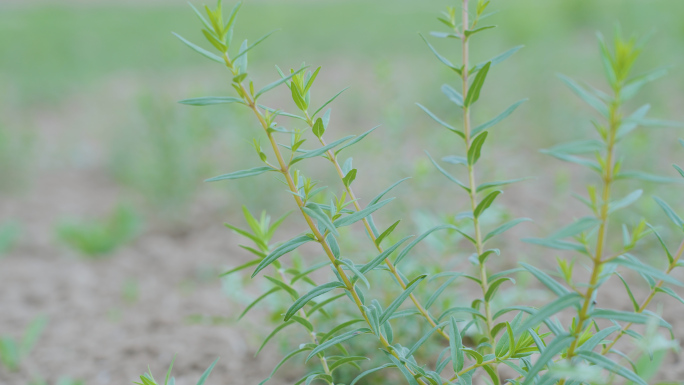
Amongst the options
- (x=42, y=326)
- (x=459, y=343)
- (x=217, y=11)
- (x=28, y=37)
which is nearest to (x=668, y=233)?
(x=459, y=343)

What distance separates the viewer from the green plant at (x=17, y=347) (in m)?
2.08

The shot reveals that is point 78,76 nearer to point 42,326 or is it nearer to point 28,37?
point 28,37

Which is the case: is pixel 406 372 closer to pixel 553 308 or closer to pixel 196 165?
pixel 553 308

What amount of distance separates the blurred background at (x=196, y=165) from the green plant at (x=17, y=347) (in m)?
0.02

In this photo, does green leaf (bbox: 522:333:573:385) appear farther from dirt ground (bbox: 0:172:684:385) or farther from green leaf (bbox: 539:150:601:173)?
dirt ground (bbox: 0:172:684:385)

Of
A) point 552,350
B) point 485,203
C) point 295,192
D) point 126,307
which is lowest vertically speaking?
point 126,307

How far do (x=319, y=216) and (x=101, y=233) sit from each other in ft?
8.25

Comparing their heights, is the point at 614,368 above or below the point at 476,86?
below

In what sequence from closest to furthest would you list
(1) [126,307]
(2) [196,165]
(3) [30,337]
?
(3) [30,337]
(1) [126,307]
(2) [196,165]

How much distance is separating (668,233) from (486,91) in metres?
2.44

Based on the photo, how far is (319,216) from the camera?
1050mm

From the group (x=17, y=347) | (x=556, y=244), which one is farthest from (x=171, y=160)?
(x=556, y=244)

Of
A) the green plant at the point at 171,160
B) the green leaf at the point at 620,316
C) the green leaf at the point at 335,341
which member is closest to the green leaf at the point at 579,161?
the green leaf at the point at 620,316

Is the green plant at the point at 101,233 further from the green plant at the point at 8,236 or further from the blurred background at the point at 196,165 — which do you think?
the green plant at the point at 8,236
